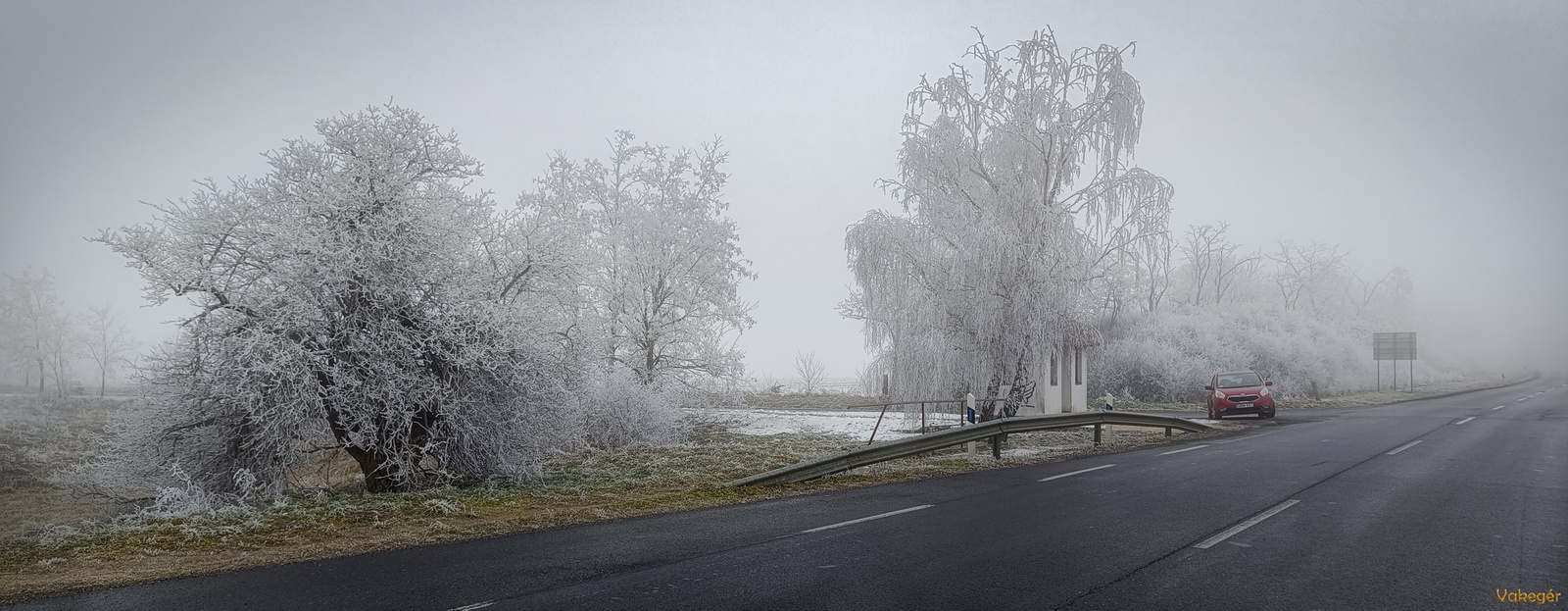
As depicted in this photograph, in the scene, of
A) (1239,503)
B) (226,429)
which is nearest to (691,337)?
(226,429)

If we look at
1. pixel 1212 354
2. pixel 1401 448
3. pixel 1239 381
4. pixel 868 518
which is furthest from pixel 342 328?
pixel 1212 354

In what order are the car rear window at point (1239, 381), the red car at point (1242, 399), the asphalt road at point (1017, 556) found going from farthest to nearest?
1. the car rear window at point (1239, 381)
2. the red car at point (1242, 399)
3. the asphalt road at point (1017, 556)

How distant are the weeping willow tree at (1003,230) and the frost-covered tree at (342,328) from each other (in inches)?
479

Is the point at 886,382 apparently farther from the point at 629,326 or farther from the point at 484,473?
the point at 484,473

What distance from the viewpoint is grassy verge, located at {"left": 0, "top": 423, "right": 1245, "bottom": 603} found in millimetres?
6746

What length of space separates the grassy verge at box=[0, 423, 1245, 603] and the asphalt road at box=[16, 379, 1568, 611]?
1.81 feet

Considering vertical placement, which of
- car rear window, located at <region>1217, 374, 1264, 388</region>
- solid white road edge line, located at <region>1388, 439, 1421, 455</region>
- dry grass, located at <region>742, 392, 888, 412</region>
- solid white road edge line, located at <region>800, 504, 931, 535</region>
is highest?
car rear window, located at <region>1217, 374, 1264, 388</region>

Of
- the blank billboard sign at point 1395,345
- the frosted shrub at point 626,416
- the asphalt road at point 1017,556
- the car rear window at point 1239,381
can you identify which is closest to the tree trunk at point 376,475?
the asphalt road at point 1017,556

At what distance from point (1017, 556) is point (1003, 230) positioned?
50.4ft

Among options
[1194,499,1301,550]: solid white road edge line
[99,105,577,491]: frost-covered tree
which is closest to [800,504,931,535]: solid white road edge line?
[1194,499,1301,550]: solid white road edge line

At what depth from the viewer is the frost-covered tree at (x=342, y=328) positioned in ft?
32.9

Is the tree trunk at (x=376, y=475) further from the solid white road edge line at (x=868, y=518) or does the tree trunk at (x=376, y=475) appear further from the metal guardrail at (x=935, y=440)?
the solid white road edge line at (x=868, y=518)

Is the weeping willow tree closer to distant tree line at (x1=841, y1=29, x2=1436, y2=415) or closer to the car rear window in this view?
distant tree line at (x1=841, y1=29, x2=1436, y2=415)

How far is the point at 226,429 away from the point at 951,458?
37.2ft
